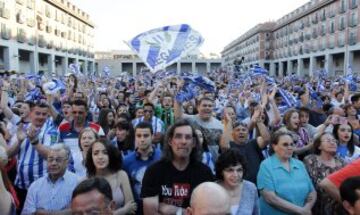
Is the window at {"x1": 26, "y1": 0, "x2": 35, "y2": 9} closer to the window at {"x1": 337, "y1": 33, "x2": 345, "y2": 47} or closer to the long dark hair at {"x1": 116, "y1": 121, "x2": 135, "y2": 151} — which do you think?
the window at {"x1": 337, "y1": 33, "x2": 345, "y2": 47}

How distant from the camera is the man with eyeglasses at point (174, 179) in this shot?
123 inches

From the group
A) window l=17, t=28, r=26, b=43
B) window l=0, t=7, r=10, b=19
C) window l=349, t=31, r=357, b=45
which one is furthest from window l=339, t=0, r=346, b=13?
window l=0, t=7, r=10, b=19

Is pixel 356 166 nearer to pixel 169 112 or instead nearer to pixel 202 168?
pixel 202 168

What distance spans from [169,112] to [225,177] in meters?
4.53

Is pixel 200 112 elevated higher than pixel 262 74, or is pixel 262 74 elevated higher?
pixel 262 74

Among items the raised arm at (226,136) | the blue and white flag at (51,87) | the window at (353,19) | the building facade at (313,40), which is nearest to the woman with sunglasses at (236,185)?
the raised arm at (226,136)

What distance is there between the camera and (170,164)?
3217mm

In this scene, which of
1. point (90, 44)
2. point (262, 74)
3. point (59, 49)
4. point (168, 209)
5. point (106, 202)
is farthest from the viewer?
point (90, 44)

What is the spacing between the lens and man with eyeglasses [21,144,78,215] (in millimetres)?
3613

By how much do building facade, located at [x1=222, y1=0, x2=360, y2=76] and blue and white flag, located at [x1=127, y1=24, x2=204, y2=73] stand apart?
2584cm

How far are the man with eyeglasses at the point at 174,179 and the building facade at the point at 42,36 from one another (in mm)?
34648

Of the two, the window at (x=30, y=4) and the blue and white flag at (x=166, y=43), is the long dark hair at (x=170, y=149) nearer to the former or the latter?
the blue and white flag at (x=166, y=43)

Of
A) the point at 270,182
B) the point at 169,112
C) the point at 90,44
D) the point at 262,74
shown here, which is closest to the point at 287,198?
the point at 270,182

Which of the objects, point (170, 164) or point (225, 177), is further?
point (225, 177)
